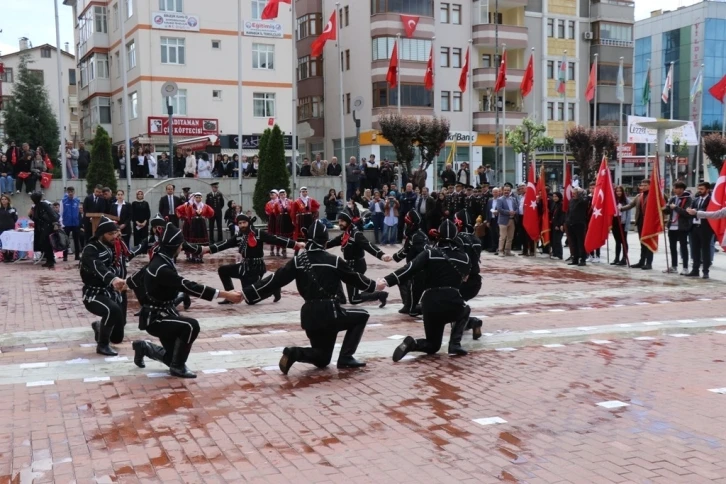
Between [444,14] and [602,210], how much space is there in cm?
3610

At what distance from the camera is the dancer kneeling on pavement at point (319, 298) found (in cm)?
836

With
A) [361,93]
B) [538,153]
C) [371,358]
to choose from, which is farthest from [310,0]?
[371,358]

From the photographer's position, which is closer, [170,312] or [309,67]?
[170,312]

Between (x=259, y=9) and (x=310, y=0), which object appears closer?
(x=259, y=9)

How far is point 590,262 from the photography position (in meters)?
19.9

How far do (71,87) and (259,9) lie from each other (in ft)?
120

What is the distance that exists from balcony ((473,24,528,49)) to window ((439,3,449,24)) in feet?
6.87

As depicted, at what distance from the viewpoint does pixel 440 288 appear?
9109 millimetres

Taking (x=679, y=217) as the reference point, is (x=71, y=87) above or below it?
above

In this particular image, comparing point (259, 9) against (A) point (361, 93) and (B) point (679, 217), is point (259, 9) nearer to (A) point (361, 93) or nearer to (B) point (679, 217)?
(A) point (361, 93)

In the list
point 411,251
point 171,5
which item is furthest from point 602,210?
point 171,5

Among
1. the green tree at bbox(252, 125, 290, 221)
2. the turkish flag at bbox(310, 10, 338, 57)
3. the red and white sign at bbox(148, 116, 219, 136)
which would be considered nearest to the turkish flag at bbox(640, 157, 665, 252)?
the green tree at bbox(252, 125, 290, 221)

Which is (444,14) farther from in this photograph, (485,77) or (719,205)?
(719,205)

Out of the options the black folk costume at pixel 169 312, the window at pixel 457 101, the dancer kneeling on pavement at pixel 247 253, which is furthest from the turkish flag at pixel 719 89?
the black folk costume at pixel 169 312
